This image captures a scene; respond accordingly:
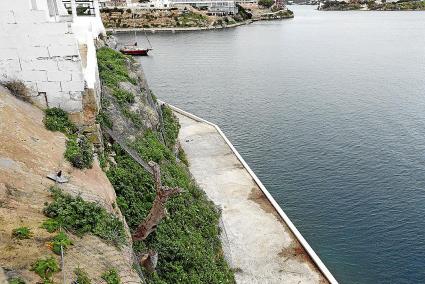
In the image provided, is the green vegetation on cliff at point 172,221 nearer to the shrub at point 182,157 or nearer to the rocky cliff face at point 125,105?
the rocky cliff face at point 125,105

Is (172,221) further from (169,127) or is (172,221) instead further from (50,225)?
(169,127)

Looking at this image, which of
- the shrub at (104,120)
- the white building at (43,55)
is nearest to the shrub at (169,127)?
the shrub at (104,120)

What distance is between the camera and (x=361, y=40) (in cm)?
11475

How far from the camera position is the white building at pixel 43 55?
51.5ft

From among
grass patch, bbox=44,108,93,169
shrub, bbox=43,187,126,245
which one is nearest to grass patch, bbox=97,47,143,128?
grass patch, bbox=44,108,93,169

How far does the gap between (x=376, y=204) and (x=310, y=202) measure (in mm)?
5533

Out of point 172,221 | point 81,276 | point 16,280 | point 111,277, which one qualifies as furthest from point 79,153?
point 172,221

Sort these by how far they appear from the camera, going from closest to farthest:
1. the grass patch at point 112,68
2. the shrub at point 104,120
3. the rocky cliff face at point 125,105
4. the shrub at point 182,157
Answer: the shrub at point 104,120
the rocky cliff face at point 125,105
the grass patch at point 112,68
the shrub at point 182,157

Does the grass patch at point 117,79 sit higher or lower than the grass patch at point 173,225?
higher

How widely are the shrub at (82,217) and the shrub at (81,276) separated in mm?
1747

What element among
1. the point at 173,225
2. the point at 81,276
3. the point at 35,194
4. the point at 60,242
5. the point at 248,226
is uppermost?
the point at 35,194

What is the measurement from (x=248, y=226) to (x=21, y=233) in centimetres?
1980

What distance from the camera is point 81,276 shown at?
30.7 ft

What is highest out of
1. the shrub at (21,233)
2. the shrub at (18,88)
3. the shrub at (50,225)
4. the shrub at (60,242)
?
the shrub at (18,88)
